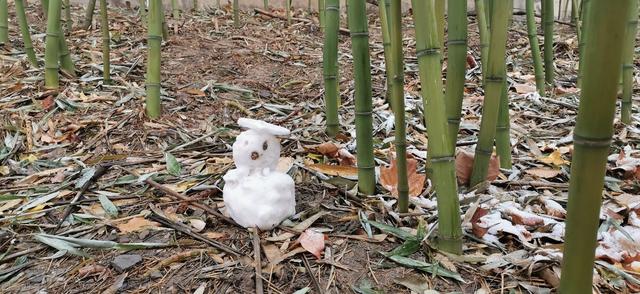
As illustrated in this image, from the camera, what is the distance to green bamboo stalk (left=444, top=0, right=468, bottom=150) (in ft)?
3.32

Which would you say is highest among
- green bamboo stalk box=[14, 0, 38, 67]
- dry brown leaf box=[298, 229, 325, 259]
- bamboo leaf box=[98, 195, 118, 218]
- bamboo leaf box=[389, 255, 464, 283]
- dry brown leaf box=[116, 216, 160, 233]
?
green bamboo stalk box=[14, 0, 38, 67]

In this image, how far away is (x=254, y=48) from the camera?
9.64 ft

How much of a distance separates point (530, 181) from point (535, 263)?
0.42 metres

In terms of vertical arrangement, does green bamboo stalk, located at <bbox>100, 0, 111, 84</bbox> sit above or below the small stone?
above

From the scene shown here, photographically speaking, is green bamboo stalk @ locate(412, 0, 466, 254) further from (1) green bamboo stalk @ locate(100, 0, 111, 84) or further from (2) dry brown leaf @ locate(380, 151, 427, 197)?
(1) green bamboo stalk @ locate(100, 0, 111, 84)

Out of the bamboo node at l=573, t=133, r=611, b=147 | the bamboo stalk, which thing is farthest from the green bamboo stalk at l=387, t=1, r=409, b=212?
the bamboo node at l=573, t=133, r=611, b=147

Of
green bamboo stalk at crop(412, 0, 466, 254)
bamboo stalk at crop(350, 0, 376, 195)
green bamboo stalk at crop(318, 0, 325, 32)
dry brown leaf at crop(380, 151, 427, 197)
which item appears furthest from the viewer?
green bamboo stalk at crop(318, 0, 325, 32)

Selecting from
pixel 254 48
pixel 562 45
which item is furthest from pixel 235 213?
pixel 562 45

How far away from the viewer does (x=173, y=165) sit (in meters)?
1.41

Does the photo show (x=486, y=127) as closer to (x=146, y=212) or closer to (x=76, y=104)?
(x=146, y=212)

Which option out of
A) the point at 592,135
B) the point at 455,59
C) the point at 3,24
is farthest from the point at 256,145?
the point at 3,24

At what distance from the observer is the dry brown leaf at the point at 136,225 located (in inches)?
42.6

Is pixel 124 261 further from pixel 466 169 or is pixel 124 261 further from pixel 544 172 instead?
pixel 544 172

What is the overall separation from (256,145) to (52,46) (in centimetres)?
138
